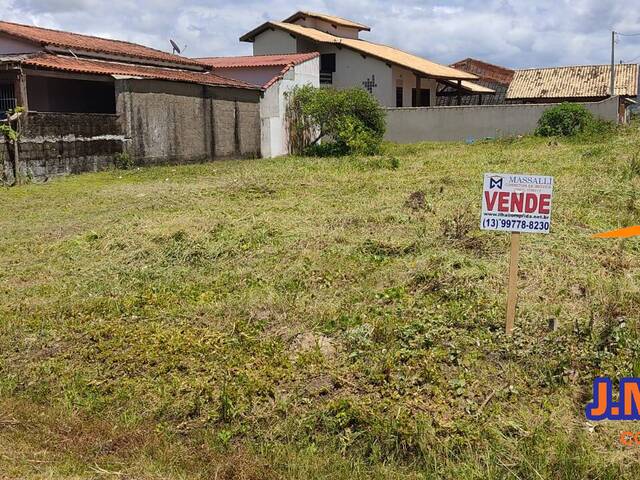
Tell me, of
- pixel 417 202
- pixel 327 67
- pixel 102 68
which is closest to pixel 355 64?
pixel 327 67

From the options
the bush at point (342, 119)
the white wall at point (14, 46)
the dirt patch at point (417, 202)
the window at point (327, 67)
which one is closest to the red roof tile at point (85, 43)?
the white wall at point (14, 46)

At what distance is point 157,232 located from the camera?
24.9ft

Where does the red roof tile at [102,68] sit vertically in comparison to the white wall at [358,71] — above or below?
below

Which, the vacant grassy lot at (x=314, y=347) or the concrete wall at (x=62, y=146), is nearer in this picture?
the vacant grassy lot at (x=314, y=347)

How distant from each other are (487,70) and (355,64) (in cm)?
1573

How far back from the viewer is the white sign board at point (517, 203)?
426 cm

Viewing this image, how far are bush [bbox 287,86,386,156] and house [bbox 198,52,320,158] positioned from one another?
0.55 m

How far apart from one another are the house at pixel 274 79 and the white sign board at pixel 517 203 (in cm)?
1773

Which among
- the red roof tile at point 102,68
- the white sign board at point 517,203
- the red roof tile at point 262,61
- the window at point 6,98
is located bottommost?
the white sign board at point 517,203

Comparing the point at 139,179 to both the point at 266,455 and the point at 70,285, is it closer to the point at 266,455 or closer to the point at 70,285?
the point at 70,285

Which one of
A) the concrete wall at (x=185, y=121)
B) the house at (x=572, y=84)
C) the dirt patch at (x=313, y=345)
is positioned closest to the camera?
the dirt patch at (x=313, y=345)

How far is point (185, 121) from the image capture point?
58.9 ft

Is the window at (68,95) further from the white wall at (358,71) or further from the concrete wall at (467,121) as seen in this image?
the white wall at (358,71)

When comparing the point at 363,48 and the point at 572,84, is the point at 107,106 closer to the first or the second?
the point at 363,48
